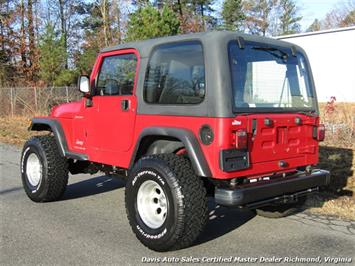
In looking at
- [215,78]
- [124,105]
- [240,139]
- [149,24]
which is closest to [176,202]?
[240,139]

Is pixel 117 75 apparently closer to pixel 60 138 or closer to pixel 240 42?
pixel 60 138

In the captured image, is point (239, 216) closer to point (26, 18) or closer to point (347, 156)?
point (347, 156)

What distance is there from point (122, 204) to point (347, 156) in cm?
463

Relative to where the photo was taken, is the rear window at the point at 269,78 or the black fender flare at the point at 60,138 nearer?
the rear window at the point at 269,78

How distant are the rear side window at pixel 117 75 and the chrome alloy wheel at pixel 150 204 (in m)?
1.15

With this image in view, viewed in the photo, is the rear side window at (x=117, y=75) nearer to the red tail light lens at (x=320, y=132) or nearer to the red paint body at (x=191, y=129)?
the red paint body at (x=191, y=129)

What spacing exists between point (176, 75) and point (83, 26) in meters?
38.9

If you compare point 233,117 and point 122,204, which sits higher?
point 233,117

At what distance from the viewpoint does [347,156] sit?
27.2 feet

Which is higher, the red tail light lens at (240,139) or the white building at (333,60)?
the white building at (333,60)

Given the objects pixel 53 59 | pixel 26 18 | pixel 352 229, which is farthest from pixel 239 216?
pixel 26 18

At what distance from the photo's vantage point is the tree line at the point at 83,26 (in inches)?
1036

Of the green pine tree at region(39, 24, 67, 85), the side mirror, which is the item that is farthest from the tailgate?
the green pine tree at region(39, 24, 67, 85)

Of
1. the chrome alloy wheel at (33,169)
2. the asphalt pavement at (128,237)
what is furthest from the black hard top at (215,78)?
the chrome alloy wheel at (33,169)
